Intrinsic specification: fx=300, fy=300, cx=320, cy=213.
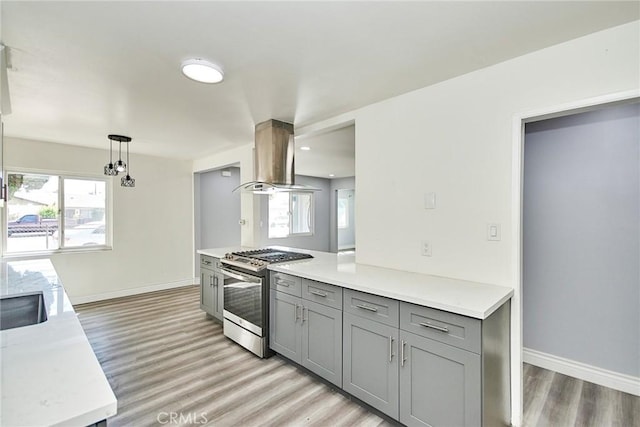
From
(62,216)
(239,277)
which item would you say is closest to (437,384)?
(239,277)

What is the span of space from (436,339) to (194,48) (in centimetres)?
220

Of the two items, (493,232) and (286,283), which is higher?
(493,232)

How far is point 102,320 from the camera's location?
12.3 feet

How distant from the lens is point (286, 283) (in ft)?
8.57

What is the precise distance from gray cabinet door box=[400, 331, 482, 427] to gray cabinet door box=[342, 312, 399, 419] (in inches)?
2.5

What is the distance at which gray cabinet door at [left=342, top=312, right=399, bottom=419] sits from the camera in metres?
1.86

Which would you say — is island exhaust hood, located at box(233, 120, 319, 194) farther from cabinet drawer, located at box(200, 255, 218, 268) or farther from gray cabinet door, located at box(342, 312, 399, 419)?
gray cabinet door, located at box(342, 312, 399, 419)

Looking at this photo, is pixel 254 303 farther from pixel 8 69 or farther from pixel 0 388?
pixel 8 69

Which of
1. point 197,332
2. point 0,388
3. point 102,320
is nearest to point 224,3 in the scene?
point 0,388

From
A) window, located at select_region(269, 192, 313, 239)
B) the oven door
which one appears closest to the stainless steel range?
the oven door

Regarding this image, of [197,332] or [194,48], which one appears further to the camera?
[197,332]

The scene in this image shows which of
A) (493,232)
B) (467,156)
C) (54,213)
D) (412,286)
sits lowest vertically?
(412,286)

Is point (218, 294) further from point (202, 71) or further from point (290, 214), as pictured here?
point (290, 214)

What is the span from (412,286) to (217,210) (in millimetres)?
4780
